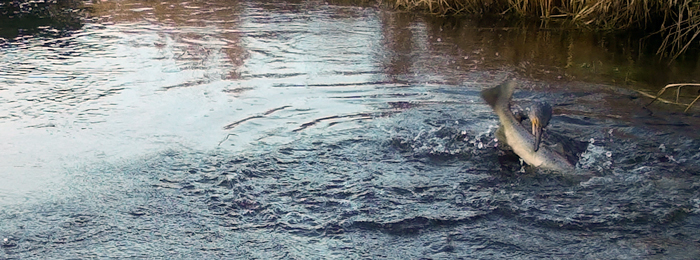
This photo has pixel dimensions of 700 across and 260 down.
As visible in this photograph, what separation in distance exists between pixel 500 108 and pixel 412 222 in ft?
3.43

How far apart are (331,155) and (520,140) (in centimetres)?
103

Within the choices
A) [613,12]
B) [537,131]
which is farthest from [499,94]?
[613,12]

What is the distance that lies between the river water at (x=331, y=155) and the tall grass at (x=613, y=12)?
0.39m

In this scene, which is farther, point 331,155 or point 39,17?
point 39,17

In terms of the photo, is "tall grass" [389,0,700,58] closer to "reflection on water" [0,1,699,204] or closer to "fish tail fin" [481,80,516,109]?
"reflection on water" [0,1,699,204]

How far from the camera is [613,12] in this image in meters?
8.20

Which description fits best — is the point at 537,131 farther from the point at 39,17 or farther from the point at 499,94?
the point at 39,17

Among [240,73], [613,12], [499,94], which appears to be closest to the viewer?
[499,94]

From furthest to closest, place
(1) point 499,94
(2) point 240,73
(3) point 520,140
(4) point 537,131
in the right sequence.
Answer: (2) point 240,73 < (1) point 499,94 < (3) point 520,140 < (4) point 537,131

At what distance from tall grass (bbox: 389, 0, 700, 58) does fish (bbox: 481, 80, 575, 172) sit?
287cm

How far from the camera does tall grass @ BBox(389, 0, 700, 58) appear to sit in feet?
22.5

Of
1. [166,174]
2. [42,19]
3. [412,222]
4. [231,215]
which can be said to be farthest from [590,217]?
[42,19]

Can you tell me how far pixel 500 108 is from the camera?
4047mm

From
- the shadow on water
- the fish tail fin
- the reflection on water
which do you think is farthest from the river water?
the shadow on water
